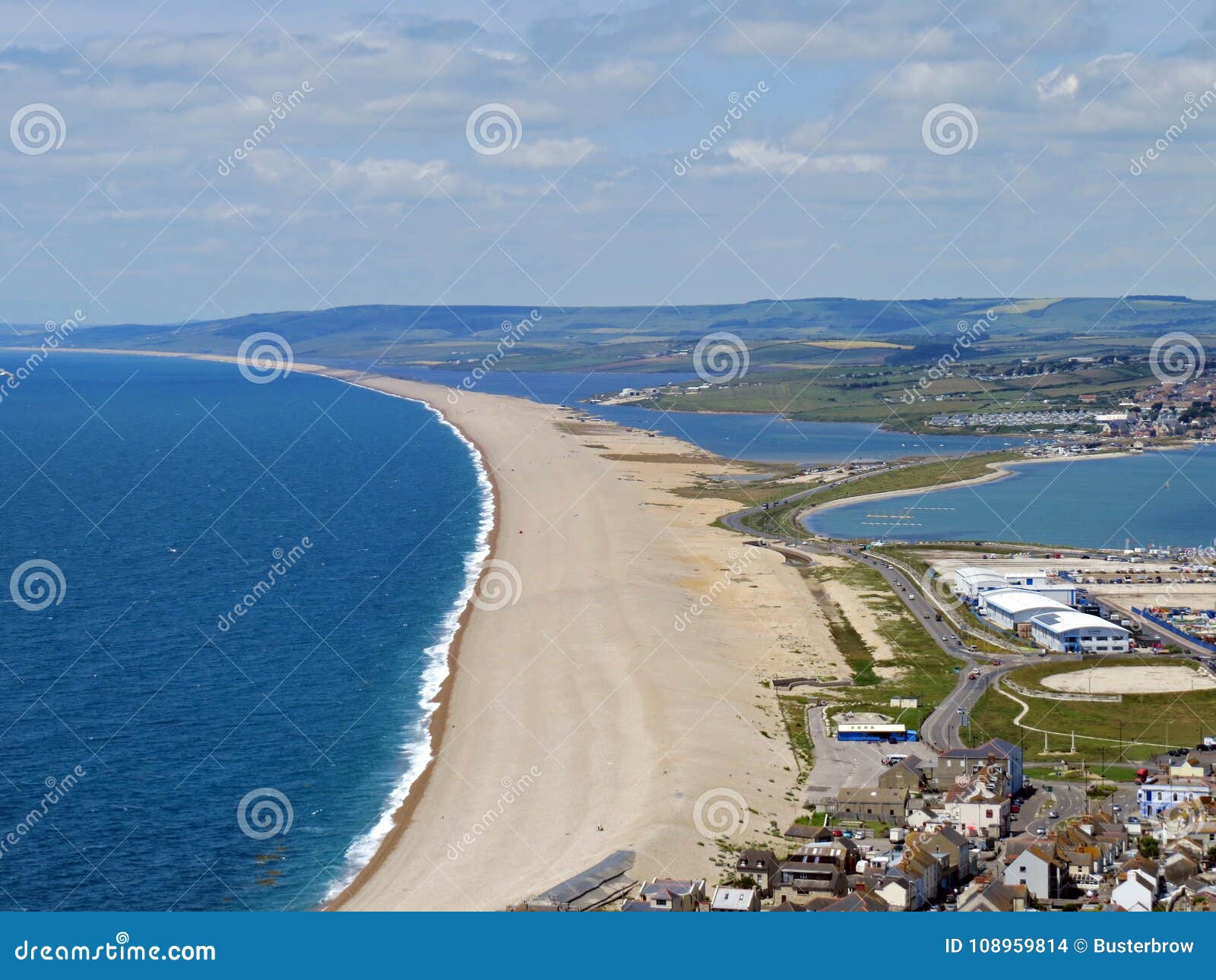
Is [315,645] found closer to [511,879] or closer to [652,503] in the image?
[511,879]

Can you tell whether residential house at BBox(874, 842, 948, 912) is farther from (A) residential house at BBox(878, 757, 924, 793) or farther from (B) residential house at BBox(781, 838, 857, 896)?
(A) residential house at BBox(878, 757, 924, 793)

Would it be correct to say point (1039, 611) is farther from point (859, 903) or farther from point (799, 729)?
point (859, 903)

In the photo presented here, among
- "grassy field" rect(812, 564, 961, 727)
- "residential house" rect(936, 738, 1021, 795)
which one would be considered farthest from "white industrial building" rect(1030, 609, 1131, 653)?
"residential house" rect(936, 738, 1021, 795)

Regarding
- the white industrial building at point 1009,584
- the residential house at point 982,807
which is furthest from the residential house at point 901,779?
the white industrial building at point 1009,584

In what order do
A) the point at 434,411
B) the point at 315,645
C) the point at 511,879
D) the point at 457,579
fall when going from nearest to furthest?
the point at 511,879, the point at 315,645, the point at 457,579, the point at 434,411

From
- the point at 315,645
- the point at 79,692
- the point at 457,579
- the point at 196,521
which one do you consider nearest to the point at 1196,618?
the point at 457,579

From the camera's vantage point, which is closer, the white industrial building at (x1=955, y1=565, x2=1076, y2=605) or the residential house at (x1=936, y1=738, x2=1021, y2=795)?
the residential house at (x1=936, y1=738, x2=1021, y2=795)

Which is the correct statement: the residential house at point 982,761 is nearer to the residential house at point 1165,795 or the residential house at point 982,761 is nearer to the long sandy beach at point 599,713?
the residential house at point 1165,795
